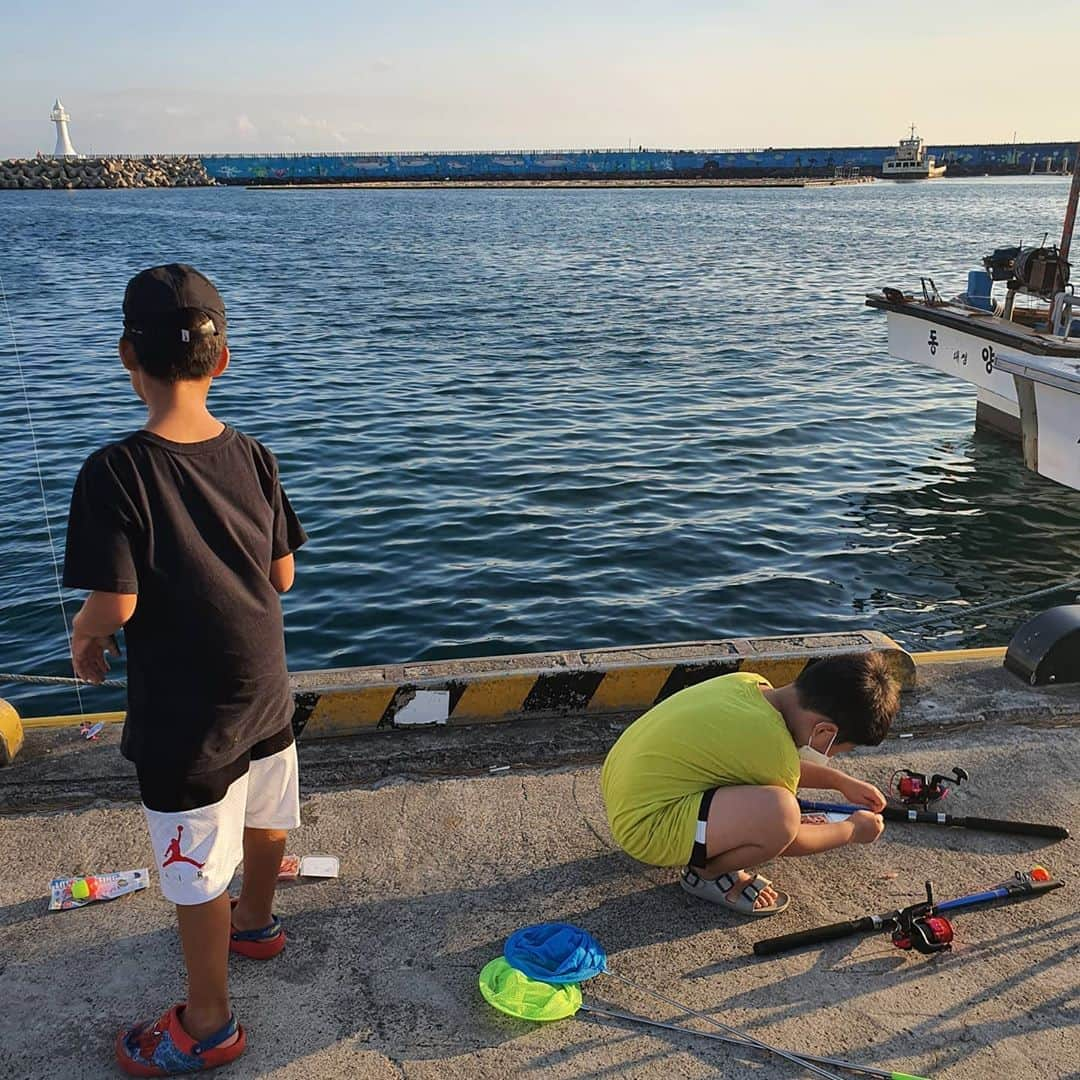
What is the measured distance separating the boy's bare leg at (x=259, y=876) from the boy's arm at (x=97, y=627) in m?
0.78

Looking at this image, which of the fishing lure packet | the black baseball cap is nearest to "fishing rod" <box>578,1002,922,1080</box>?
the fishing lure packet

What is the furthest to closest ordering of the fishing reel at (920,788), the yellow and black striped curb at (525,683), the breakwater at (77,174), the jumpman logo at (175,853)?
the breakwater at (77,174) < the yellow and black striped curb at (525,683) < the fishing reel at (920,788) < the jumpman logo at (175,853)

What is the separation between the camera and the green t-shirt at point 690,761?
127 inches

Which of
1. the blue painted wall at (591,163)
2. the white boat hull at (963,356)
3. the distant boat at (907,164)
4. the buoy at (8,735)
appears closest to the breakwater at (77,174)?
the blue painted wall at (591,163)

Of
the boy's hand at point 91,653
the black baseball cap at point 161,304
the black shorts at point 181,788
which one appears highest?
the black baseball cap at point 161,304

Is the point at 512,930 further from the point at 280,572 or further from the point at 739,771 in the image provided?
the point at 280,572

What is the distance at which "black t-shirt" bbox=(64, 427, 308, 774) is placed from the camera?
2211 millimetres

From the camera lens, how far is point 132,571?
2.24 metres

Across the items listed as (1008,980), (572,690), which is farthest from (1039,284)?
(1008,980)

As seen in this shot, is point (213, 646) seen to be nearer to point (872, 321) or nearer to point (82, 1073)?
point (82, 1073)

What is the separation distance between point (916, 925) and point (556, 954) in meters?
1.13

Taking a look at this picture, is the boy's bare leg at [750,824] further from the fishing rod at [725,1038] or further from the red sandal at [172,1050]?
the red sandal at [172,1050]

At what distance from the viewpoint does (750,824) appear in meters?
3.19

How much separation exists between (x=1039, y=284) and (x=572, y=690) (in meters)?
10.7
